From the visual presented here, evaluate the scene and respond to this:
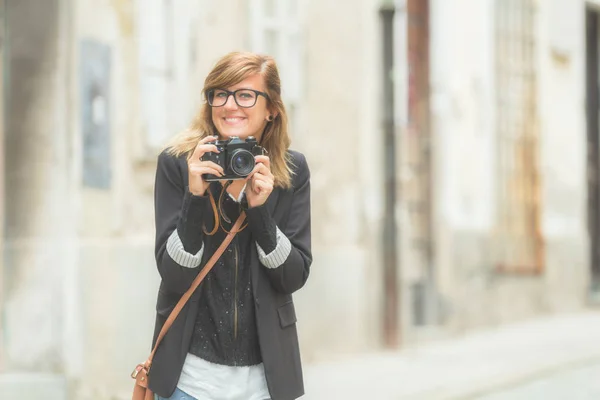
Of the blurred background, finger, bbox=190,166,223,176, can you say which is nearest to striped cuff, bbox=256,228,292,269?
finger, bbox=190,166,223,176

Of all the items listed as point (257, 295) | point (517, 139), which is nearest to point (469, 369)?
point (517, 139)

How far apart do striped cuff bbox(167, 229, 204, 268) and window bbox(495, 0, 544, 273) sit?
462 inches

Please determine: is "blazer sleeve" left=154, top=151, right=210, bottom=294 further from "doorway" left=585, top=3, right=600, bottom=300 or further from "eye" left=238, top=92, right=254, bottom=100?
"doorway" left=585, top=3, right=600, bottom=300

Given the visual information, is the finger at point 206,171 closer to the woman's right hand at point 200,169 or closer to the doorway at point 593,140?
the woman's right hand at point 200,169

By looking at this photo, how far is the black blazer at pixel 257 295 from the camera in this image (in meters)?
3.15

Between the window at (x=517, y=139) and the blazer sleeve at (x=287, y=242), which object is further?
the window at (x=517, y=139)

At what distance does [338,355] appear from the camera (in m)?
11.2

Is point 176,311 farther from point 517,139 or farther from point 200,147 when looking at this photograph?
point 517,139

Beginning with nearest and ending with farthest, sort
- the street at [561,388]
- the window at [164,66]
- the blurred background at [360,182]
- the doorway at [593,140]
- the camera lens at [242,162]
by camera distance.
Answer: the camera lens at [242,162] < the blurred background at [360,182] < the window at [164,66] < the street at [561,388] < the doorway at [593,140]

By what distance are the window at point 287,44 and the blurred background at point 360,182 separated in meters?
0.02

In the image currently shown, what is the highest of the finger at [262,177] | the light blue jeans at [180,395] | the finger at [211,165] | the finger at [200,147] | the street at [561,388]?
the finger at [200,147]

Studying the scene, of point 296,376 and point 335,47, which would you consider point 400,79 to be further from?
point 296,376

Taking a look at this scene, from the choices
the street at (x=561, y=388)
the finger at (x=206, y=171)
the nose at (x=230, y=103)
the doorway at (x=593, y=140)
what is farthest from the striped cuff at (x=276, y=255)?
the doorway at (x=593, y=140)

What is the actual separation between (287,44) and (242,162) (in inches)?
317
